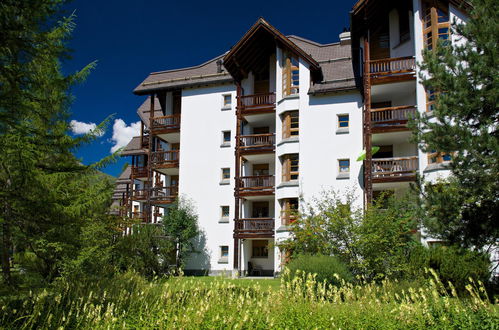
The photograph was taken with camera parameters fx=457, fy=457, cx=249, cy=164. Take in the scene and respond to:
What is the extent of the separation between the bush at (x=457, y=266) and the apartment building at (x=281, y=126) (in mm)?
5658

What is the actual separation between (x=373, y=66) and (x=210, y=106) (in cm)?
1229

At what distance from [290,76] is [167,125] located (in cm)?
1064

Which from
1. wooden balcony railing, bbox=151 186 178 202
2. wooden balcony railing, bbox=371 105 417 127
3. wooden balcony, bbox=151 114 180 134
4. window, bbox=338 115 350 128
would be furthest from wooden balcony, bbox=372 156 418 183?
wooden balcony, bbox=151 114 180 134

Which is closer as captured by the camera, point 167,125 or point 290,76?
point 290,76

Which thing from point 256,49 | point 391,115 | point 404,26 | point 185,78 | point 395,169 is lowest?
point 395,169

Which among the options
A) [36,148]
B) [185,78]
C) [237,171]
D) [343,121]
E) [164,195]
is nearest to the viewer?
[36,148]

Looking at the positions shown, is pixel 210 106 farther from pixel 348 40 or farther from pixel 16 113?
pixel 16 113

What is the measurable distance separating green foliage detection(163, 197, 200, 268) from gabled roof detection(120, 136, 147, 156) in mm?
10605

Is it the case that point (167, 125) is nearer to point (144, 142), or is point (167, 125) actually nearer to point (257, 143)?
point (144, 142)

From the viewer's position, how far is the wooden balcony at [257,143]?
A: 29766 millimetres

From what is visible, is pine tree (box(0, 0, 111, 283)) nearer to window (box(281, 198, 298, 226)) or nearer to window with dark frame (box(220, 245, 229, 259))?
window (box(281, 198, 298, 226))

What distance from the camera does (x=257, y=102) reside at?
30828 millimetres

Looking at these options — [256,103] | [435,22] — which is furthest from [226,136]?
[435,22]

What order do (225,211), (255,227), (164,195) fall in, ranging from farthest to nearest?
(164,195), (225,211), (255,227)
